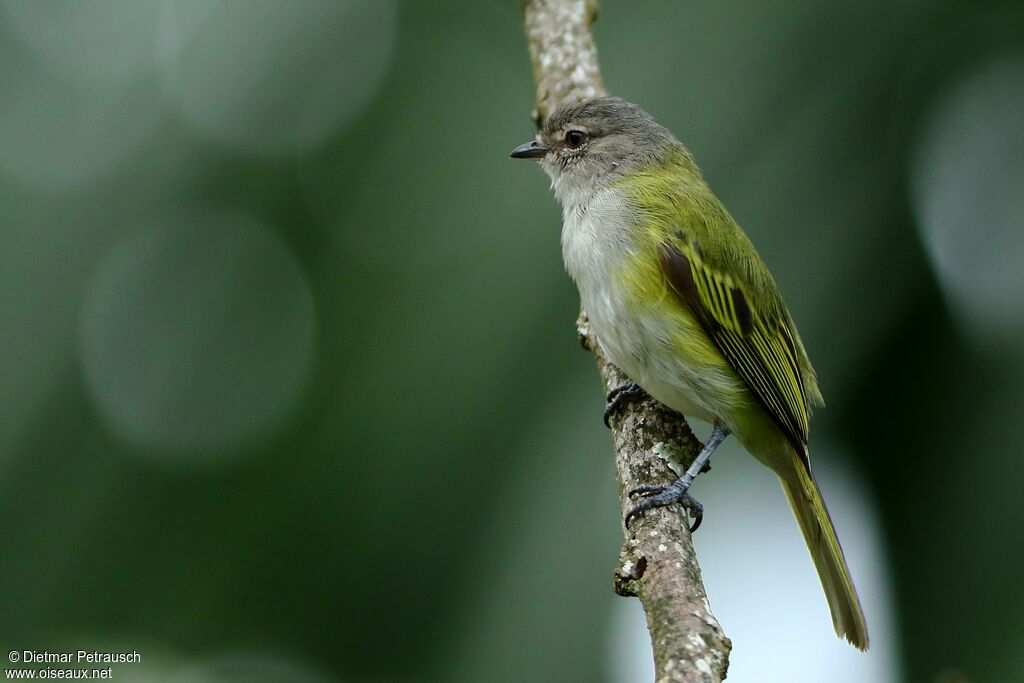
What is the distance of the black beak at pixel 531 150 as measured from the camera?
3941 mm

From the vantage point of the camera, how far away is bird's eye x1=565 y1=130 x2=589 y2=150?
12.9ft

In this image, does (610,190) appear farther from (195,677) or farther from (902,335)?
(195,677)

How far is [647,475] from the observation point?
9.77 feet

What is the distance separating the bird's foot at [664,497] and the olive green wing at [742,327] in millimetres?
539

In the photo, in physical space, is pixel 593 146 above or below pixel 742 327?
above

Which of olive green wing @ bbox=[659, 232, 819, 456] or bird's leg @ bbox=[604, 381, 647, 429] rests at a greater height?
olive green wing @ bbox=[659, 232, 819, 456]

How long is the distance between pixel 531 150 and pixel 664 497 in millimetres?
1780

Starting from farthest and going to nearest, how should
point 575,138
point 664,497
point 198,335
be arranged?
1. point 198,335
2. point 575,138
3. point 664,497

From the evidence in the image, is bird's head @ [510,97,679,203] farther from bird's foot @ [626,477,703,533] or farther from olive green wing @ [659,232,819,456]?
bird's foot @ [626,477,703,533]

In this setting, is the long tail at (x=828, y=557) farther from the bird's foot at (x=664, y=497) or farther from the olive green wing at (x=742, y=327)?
the bird's foot at (x=664, y=497)

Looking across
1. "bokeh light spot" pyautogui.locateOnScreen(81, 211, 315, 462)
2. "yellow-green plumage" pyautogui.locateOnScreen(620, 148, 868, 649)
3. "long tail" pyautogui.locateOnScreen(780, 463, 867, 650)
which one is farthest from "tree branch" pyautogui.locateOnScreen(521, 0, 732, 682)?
"bokeh light spot" pyautogui.locateOnScreen(81, 211, 315, 462)

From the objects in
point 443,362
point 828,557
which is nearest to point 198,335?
point 443,362

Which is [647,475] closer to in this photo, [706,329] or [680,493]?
[680,493]

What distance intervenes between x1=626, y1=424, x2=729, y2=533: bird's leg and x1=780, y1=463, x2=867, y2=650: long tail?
1.32 ft
